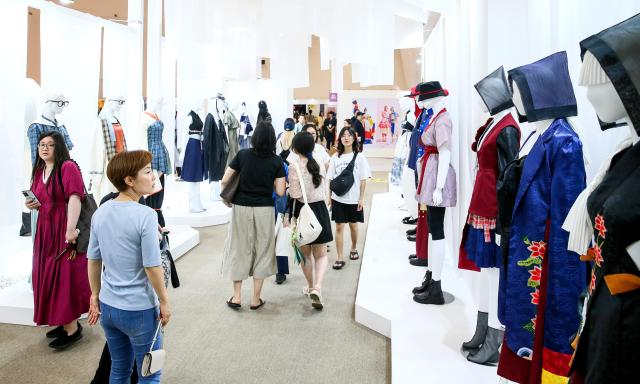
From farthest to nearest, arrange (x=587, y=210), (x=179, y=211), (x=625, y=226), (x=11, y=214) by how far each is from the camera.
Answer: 1. (x=179, y=211)
2. (x=11, y=214)
3. (x=587, y=210)
4. (x=625, y=226)

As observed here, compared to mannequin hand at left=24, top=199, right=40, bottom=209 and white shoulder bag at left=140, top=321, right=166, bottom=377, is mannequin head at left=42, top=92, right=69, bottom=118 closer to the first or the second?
mannequin hand at left=24, top=199, right=40, bottom=209

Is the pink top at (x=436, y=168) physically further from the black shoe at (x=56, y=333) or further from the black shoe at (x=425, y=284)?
the black shoe at (x=56, y=333)

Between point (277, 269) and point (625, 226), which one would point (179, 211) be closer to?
point (277, 269)

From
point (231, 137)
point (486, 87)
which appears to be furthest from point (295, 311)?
point (231, 137)

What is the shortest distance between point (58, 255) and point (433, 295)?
2.67 meters

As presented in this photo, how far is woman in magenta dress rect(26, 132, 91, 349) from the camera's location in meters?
3.17

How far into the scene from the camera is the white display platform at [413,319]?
8.82 ft

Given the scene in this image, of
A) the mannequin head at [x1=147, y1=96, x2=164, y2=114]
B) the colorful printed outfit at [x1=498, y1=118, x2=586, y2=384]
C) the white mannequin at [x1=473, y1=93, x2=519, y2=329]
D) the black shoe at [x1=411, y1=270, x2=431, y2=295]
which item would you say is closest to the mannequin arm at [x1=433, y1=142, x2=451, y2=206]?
the white mannequin at [x1=473, y1=93, x2=519, y2=329]

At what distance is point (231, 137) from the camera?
870 cm

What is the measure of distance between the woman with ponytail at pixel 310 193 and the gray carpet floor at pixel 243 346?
33 centimetres

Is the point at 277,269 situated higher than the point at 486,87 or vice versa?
the point at 486,87

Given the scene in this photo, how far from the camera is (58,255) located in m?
3.29

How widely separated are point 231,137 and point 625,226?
8.11 m

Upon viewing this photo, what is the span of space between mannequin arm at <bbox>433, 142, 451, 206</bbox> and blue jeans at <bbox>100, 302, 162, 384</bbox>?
1.90m
